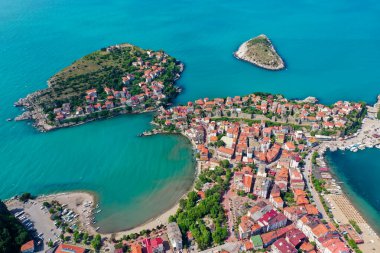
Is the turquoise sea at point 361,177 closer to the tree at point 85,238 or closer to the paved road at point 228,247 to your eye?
the paved road at point 228,247

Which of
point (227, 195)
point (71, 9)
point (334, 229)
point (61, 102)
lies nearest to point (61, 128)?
point (61, 102)

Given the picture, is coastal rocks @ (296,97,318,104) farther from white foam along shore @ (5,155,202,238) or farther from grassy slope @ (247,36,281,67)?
white foam along shore @ (5,155,202,238)

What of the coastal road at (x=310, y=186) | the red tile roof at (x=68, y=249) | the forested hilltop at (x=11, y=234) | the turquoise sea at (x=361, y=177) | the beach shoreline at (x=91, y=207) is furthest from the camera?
the turquoise sea at (x=361, y=177)

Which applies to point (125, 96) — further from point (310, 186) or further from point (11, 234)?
point (310, 186)

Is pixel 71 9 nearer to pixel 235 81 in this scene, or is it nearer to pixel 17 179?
pixel 235 81

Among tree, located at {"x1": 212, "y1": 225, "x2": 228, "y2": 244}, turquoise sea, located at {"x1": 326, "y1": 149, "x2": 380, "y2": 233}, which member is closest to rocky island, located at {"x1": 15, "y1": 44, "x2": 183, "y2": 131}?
tree, located at {"x1": 212, "y1": 225, "x2": 228, "y2": 244}

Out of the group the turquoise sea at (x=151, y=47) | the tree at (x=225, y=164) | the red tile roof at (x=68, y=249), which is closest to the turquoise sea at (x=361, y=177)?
the turquoise sea at (x=151, y=47)
